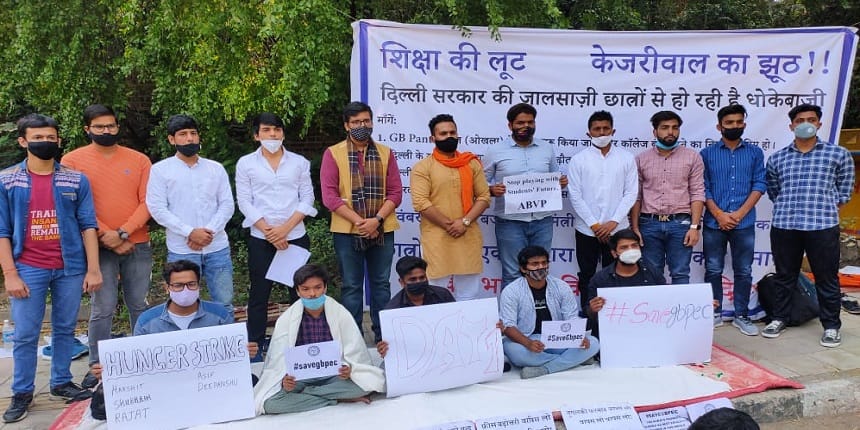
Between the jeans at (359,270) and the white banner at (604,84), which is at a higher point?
the white banner at (604,84)

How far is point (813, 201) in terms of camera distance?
14.8 feet

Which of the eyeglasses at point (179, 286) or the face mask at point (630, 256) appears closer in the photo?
the eyeglasses at point (179, 286)

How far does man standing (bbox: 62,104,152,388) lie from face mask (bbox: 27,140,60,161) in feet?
1.09

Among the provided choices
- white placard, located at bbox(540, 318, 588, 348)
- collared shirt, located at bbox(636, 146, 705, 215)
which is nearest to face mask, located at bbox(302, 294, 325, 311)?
white placard, located at bbox(540, 318, 588, 348)

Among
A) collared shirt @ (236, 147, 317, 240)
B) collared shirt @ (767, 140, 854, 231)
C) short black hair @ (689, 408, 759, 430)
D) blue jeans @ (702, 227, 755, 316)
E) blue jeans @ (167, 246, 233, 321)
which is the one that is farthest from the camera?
blue jeans @ (702, 227, 755, 316)

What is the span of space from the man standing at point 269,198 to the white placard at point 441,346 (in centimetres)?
112

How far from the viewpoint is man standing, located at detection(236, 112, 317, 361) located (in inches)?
166

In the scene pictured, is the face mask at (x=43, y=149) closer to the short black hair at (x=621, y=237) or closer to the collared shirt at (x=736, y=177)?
the short black hair at (x=621, y=237)

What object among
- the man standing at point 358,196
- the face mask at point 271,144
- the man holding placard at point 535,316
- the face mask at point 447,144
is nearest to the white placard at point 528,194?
the face mask at point 447,144

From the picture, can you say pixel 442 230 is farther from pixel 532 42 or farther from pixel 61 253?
pixel 61 253

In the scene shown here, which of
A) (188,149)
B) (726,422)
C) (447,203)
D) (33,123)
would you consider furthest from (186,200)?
(726,422)

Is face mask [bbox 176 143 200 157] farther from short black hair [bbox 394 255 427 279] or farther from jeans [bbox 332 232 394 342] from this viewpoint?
short black hair [bbox 394 255 427 279]

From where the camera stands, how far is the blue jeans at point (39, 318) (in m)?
3.62

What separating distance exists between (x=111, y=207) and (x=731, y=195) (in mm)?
4760
